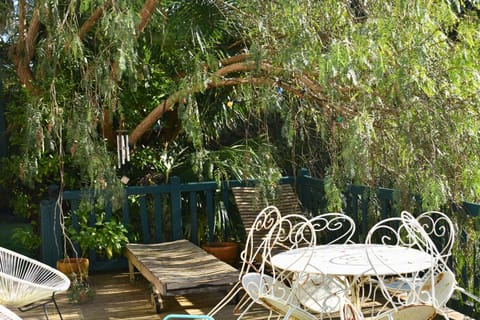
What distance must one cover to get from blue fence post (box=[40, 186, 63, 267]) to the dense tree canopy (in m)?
0.58

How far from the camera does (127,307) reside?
6.04m

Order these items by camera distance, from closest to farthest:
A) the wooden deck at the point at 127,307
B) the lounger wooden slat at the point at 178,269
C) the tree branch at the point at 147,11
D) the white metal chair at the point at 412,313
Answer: the white metal chair at the point at 412,313 → the lounger wooden slat at the point at 178,269 → the wooden deck at the point at 127,307 → the tree branch at the point at 147,11

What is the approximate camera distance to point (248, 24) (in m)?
6.48

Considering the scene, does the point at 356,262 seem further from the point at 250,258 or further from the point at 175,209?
the point at 175,209

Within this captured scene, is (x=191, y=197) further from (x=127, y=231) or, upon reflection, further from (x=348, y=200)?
(x=348, y=200)

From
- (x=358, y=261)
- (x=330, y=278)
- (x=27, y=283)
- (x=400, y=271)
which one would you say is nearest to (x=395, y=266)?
(x=400, y=271)

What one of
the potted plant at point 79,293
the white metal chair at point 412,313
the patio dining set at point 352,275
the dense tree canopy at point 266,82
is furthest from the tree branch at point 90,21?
the white metal chair at point 412,313

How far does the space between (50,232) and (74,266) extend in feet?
1.59

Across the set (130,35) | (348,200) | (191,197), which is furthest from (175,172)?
(130,35)

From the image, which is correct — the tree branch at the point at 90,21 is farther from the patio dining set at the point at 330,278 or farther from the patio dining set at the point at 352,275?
the patio dining set at the point at 352,275

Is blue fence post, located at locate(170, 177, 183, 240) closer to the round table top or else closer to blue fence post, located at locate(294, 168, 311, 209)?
blue fence post, located at locate(294, 168, 311, 209)

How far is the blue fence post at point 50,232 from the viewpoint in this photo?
682 centimetres

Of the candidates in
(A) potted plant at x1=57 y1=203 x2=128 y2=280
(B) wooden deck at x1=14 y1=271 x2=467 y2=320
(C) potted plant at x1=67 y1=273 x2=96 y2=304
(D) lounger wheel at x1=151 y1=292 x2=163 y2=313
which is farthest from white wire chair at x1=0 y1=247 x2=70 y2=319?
(A) potted plant at x1=57 y1=203 x2=128 y2=280

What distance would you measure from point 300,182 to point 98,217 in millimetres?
2056
